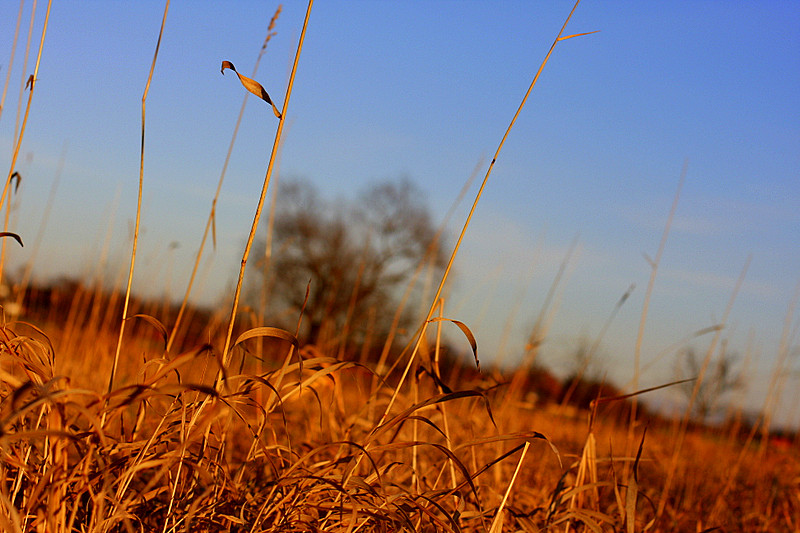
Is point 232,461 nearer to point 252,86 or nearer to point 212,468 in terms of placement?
point 212,468

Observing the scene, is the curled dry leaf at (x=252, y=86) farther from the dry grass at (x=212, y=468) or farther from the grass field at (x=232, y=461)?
the dry grass at (x=212, y=468)

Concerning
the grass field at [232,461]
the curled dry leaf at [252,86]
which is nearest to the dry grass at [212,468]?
the grass field at [232,461]

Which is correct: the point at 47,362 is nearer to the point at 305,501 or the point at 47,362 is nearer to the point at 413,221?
the point at 305,501

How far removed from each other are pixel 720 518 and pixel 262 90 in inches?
59.8

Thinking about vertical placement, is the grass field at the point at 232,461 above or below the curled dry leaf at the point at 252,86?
below

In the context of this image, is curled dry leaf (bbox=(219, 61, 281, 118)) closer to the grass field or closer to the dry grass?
the grass field

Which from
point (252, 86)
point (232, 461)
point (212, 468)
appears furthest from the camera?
point (232, 461)

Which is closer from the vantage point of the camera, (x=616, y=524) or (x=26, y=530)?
(x=26, y=530)

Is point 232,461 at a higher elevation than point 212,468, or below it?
below

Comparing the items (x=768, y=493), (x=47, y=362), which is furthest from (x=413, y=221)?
(x=47, y=362)

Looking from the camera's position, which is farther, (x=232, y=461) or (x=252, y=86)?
(x=232, y=461)

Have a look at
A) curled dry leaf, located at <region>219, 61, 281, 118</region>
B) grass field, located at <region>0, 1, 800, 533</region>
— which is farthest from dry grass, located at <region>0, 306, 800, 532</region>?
curled dry leaf, located at <region>219, 61, 281, 118</region>

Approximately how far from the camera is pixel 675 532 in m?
1.31

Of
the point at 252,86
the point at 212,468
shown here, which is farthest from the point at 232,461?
the point at 252,86
